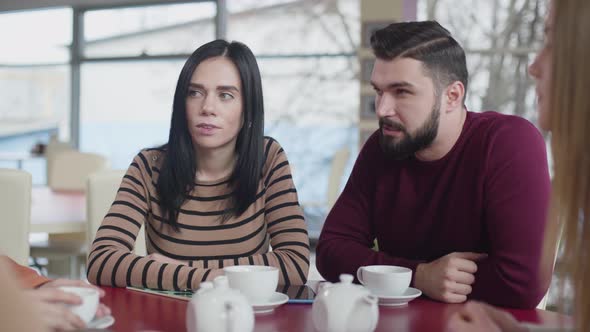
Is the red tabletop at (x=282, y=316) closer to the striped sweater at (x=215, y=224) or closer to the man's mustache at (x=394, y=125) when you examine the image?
the striped sweater at (x=215, y=224)

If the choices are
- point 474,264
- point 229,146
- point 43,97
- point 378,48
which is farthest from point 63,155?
point 43,97

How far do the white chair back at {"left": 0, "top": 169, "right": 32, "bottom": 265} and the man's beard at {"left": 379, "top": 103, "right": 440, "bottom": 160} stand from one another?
1390 millimetres

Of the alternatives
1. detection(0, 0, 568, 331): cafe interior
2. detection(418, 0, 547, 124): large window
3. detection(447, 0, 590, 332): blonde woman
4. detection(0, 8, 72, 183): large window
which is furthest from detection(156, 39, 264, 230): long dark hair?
detection(0, 8, 72, 183): large window

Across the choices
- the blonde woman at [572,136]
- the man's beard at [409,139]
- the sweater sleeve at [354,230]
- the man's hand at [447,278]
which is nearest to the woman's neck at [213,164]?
the sweater sleeve at [354,230]

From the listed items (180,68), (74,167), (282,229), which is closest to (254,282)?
(282,229)

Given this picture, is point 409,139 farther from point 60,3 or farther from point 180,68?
point 60,3

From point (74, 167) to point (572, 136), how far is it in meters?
3.98

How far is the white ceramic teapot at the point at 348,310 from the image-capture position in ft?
3.46

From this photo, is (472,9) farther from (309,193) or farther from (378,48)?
(378,48)

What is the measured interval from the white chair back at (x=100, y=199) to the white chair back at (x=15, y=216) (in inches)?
9.2

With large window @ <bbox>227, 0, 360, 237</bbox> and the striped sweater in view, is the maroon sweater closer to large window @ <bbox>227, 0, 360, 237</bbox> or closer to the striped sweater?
the striped sweater

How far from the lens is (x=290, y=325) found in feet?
3.90

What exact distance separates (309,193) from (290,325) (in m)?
5.43

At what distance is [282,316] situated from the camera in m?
1.25
